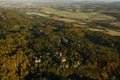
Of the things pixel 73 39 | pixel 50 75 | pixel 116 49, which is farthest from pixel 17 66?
pixel 116 49

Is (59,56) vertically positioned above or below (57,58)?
above

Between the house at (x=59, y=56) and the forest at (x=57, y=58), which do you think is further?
the house at (x=59, y=56)

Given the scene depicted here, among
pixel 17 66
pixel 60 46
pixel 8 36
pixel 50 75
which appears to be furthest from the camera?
pixel 8 36

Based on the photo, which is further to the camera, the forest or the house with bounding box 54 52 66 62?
the house with bounding box 54 52 66 62

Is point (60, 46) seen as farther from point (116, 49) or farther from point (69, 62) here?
point (116, 49)

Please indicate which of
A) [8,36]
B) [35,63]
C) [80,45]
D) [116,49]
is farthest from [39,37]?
[116,49]

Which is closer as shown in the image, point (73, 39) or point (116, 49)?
point (116, 49)

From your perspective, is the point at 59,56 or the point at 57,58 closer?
the point at 57,58

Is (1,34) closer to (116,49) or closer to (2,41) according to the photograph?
(2,41)

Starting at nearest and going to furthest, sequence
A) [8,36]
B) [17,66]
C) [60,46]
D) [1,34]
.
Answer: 1. [17,66]
2. [60,46]
3. [8,36]
4. [1,34]
